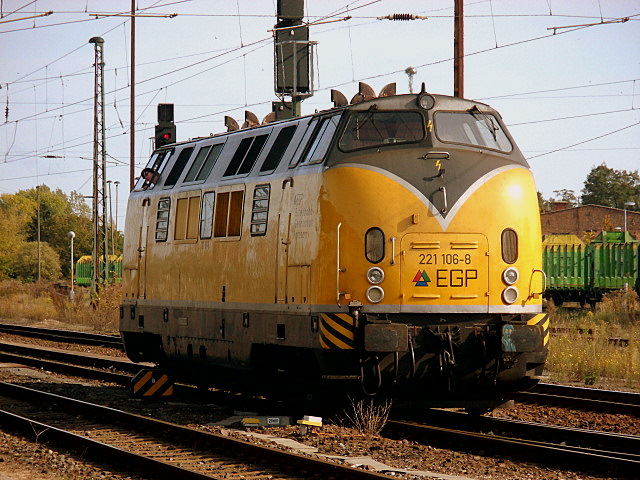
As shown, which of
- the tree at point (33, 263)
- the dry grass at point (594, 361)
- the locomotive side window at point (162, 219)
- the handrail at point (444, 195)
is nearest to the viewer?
the handrail at point (444, 195)

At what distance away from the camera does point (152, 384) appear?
15.2m

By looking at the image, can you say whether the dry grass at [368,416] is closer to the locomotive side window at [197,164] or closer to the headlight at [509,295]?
the headlight at [509,295]

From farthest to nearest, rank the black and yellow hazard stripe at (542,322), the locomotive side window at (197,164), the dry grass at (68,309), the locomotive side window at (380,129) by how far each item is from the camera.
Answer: the dry grass at (68,309), the locomotive side window at (197,164), the locomotive side window at (380,129), the black and yellow hazard stripe at (542,322)

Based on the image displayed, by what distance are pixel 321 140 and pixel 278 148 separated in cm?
121

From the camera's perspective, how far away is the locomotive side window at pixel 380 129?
1168cm

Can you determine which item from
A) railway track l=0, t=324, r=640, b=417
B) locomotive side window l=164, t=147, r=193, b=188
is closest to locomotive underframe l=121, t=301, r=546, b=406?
railway track l=0, t=324, r=640, b=417

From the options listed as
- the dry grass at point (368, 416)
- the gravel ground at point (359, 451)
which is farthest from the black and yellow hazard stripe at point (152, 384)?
the dry grass at point (368, 416)

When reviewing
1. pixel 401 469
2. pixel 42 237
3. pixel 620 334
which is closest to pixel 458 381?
pixel 401 469

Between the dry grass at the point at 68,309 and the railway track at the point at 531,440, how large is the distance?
79.4ft

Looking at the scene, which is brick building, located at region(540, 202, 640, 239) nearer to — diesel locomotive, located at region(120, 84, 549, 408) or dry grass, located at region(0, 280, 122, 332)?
dry grass, located at region(0, 280, 122, 332)

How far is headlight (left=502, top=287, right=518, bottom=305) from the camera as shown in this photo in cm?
1141

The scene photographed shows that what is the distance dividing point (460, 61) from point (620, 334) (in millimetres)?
8434

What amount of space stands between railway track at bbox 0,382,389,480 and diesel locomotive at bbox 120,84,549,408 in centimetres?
156

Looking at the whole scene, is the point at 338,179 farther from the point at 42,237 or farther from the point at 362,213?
the point at 42,237
